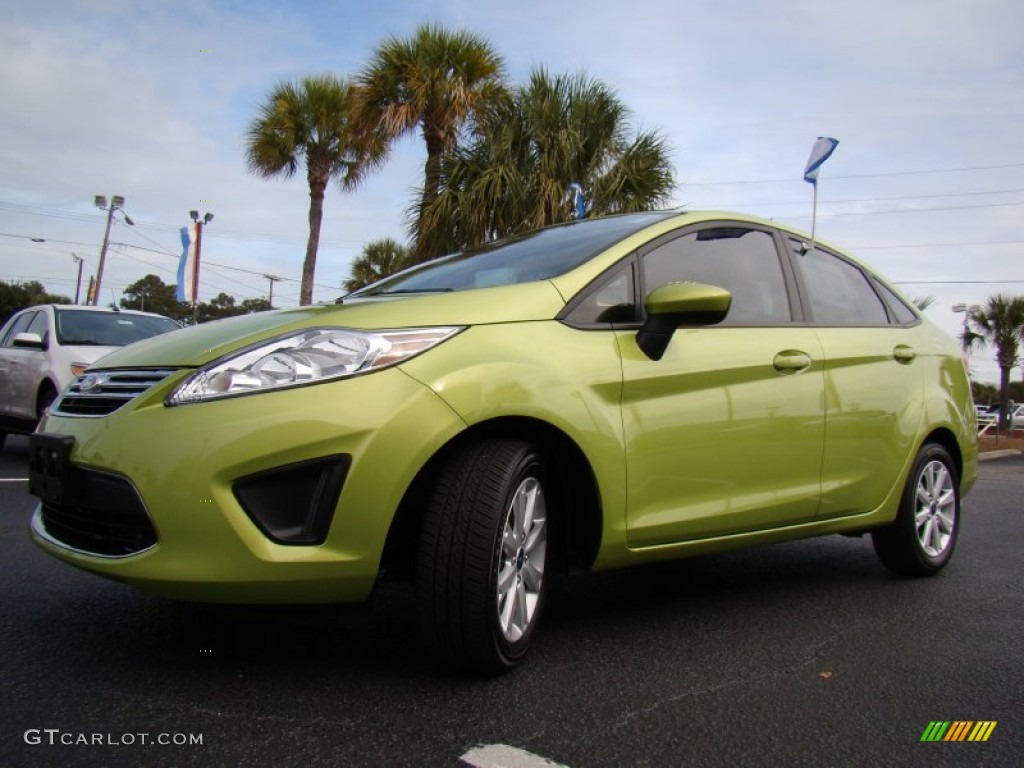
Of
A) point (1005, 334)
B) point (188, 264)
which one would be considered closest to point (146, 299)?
point (188, 264)

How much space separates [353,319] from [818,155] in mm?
4029

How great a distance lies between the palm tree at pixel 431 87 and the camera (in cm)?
1473

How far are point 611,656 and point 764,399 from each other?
1.11 meters

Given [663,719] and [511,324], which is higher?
[511,324]

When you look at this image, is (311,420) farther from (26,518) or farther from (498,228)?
(498,228)

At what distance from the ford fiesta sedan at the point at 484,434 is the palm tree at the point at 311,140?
15084 mm

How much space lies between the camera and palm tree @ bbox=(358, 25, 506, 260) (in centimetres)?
1473

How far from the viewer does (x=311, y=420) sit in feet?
7.18

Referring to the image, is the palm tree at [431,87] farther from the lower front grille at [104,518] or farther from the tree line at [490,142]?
the lower front grille at [104,518]

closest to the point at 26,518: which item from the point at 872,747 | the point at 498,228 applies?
the point at 872,747

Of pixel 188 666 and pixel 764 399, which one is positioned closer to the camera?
pixel 188 666

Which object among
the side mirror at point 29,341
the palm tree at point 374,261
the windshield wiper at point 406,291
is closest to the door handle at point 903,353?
the windshield wiper at point 406,291

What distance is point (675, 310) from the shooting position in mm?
2744

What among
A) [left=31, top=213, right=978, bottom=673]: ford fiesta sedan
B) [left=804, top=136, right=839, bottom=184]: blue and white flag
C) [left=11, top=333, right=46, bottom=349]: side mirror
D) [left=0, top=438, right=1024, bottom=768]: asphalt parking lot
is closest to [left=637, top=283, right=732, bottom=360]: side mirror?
[left=31, top=213, right=978, bottom=673]: ford fiesta sedan
